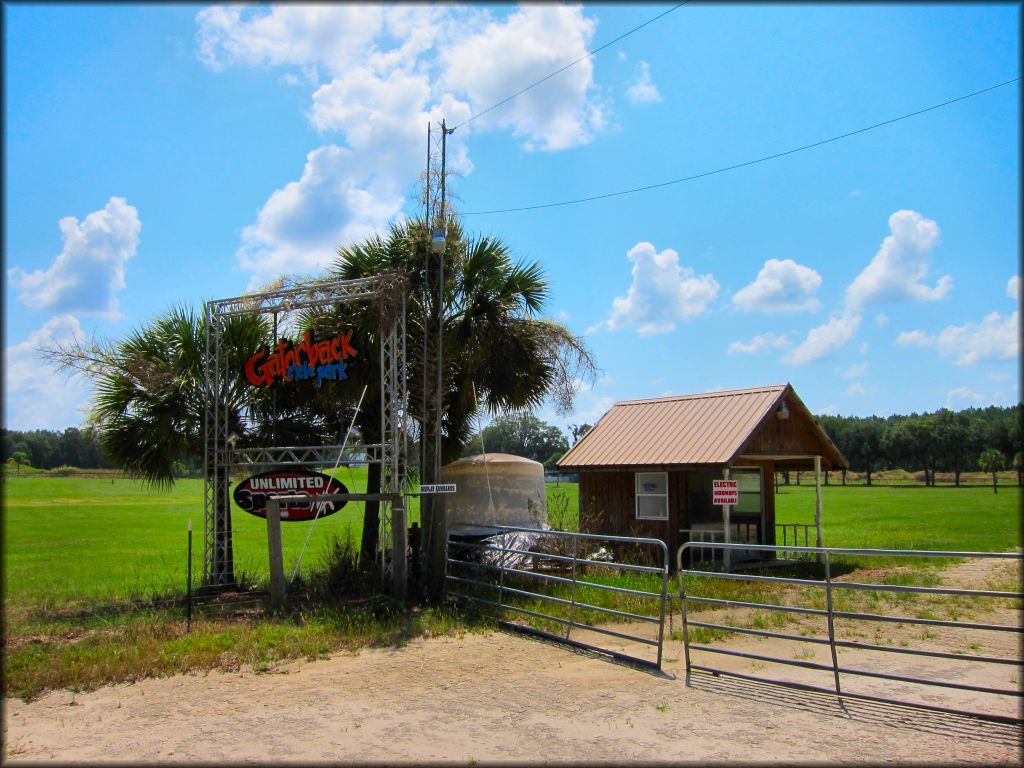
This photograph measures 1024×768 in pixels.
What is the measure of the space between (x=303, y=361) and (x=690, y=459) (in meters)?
8.08

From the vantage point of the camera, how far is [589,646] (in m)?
9.07

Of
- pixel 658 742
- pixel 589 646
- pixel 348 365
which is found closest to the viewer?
pixel 658 742

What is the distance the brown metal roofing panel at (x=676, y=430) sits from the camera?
16828 millimetres

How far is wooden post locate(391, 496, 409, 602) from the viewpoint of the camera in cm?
1219

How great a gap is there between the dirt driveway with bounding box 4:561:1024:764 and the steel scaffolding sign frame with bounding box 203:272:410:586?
523 centimetres

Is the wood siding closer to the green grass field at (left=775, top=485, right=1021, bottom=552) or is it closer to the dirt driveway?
the green grass field at (left=775, top=485, right=1021, bottom=552)

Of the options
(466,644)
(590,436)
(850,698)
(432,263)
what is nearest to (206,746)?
(466,644)

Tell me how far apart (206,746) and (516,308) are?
392 inches

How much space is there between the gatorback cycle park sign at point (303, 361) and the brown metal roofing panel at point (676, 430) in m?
7.33

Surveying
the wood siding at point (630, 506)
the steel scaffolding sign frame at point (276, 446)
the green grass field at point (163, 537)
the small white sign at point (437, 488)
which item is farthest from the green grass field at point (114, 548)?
the wood siding at point (630, 506)

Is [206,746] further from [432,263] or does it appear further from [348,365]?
[432,263]

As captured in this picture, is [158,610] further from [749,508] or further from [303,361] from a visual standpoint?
[749,508]

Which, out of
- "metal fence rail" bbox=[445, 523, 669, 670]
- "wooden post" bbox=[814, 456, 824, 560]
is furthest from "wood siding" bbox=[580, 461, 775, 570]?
"metal fence rail" bbox=[445, 523, 669, 670]

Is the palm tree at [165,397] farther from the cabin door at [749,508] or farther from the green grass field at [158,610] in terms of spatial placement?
the cabin door at [749,508]
